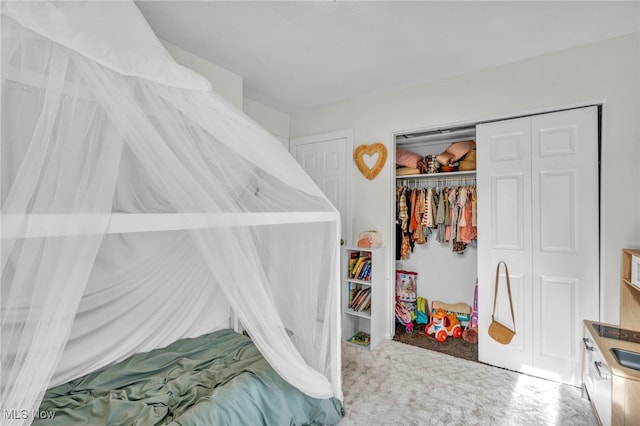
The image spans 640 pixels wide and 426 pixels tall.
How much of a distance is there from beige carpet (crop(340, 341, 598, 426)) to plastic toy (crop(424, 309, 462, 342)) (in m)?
0.45

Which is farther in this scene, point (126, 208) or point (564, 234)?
point (564, 234)

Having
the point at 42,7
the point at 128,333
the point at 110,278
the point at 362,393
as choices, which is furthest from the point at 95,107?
the point at 362,393

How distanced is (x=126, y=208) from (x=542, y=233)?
2.87 meters

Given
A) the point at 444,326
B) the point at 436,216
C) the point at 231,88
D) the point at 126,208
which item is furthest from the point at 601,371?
the point at 231,88

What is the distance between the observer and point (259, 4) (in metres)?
1.81

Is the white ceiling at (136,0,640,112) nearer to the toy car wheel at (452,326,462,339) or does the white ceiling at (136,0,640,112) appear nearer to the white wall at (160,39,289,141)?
the white wall at (160,39,289,141)

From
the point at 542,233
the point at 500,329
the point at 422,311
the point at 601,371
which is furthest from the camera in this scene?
the point at 422,311

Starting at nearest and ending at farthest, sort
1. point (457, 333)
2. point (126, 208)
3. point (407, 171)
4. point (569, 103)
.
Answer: point (126, 208), point (569, 103), point (457, 333), point (407, 171)

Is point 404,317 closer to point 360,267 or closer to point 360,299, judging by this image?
point 360,299

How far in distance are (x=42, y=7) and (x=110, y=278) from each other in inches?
52.1

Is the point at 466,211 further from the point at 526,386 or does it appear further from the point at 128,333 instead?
the point at 128,333

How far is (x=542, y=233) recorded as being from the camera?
7.77ft

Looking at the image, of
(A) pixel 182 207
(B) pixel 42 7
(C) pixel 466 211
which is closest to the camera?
(B) pixel 42 7

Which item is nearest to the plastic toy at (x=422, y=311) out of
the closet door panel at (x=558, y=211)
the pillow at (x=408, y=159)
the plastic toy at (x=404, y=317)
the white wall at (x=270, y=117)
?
the plastic toy at (x=404, y=317)
